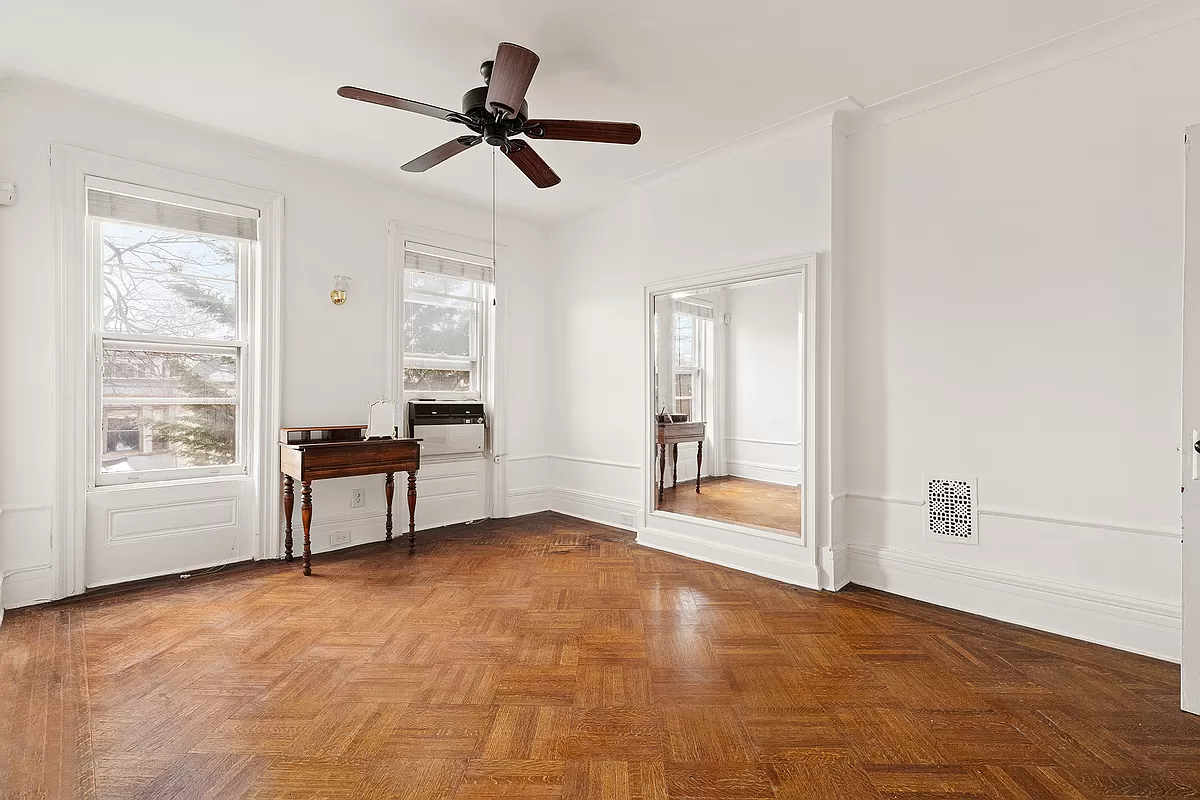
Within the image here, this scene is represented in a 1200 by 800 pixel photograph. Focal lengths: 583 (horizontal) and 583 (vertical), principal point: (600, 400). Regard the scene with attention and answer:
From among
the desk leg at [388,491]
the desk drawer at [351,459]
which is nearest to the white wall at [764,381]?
the desk drawer at [351,459]

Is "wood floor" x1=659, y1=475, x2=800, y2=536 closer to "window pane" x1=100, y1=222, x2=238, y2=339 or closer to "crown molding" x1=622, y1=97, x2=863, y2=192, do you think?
"crown molding" x1=622, y1=97, x2=863, y2=192

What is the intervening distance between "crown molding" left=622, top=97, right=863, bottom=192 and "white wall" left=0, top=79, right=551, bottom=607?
173 cm

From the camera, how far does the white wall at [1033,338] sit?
8.76 feet

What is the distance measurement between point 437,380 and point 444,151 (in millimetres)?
2476

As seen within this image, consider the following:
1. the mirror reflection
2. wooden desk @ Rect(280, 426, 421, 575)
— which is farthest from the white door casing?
wooden desk @ Rect(280, 426, 421, 575)

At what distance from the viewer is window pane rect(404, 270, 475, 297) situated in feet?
16.1

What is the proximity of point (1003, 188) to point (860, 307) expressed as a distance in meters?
0.93

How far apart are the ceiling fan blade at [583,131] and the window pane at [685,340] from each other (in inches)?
67.6

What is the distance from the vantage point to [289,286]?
13.6ft

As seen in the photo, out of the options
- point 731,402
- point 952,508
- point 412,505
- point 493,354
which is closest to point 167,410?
point 412,505

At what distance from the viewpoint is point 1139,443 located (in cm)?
271

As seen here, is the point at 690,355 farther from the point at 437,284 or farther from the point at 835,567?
the point at 437,284

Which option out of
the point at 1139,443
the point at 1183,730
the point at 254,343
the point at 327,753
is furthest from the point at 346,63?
the point at 1183,730

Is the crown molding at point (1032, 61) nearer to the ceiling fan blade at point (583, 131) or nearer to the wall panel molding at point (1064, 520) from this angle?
the ceiling fan blade at point (583, 131)
